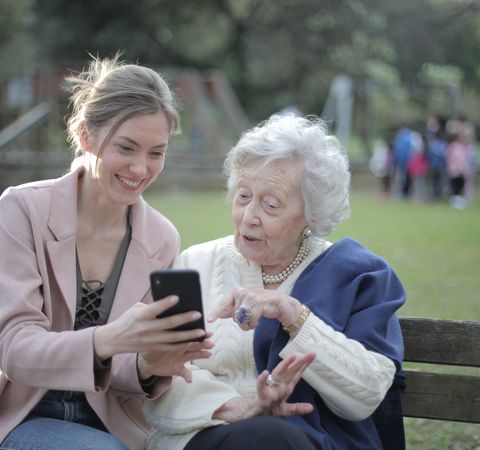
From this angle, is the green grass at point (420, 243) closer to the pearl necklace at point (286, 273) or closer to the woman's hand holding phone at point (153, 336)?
the pearl necklace at point (286, 273)

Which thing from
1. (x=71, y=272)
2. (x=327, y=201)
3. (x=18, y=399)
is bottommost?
Result: (x=18, y=399)

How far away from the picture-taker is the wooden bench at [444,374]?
359 centimetres

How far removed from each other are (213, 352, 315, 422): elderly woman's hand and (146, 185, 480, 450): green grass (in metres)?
1.04

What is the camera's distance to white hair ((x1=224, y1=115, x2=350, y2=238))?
3.46 meters

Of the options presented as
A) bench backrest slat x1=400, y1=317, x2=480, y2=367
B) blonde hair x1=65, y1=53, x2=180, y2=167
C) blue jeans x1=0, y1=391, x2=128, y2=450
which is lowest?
blue jeans x1=0, y1=391, x2=128, y2=450

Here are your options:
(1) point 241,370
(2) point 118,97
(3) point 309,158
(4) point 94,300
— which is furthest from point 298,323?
(2) point 118,97

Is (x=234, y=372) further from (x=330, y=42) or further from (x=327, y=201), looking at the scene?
(x=330, y=42)

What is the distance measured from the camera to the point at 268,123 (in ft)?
11.8

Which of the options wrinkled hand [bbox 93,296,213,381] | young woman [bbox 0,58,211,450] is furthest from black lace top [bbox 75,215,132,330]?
wrinkled hand [bbox 93,296,213,381]

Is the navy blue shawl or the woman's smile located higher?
the woman's smile

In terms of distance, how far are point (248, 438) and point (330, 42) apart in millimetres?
35715

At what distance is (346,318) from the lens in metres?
3.27

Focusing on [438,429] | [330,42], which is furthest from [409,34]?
[438,429]

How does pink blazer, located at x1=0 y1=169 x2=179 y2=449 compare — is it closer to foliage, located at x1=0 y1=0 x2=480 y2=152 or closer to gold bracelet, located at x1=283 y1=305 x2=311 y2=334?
gold bracelet, located at x1=283 y1=305 x2=311 y2=334
